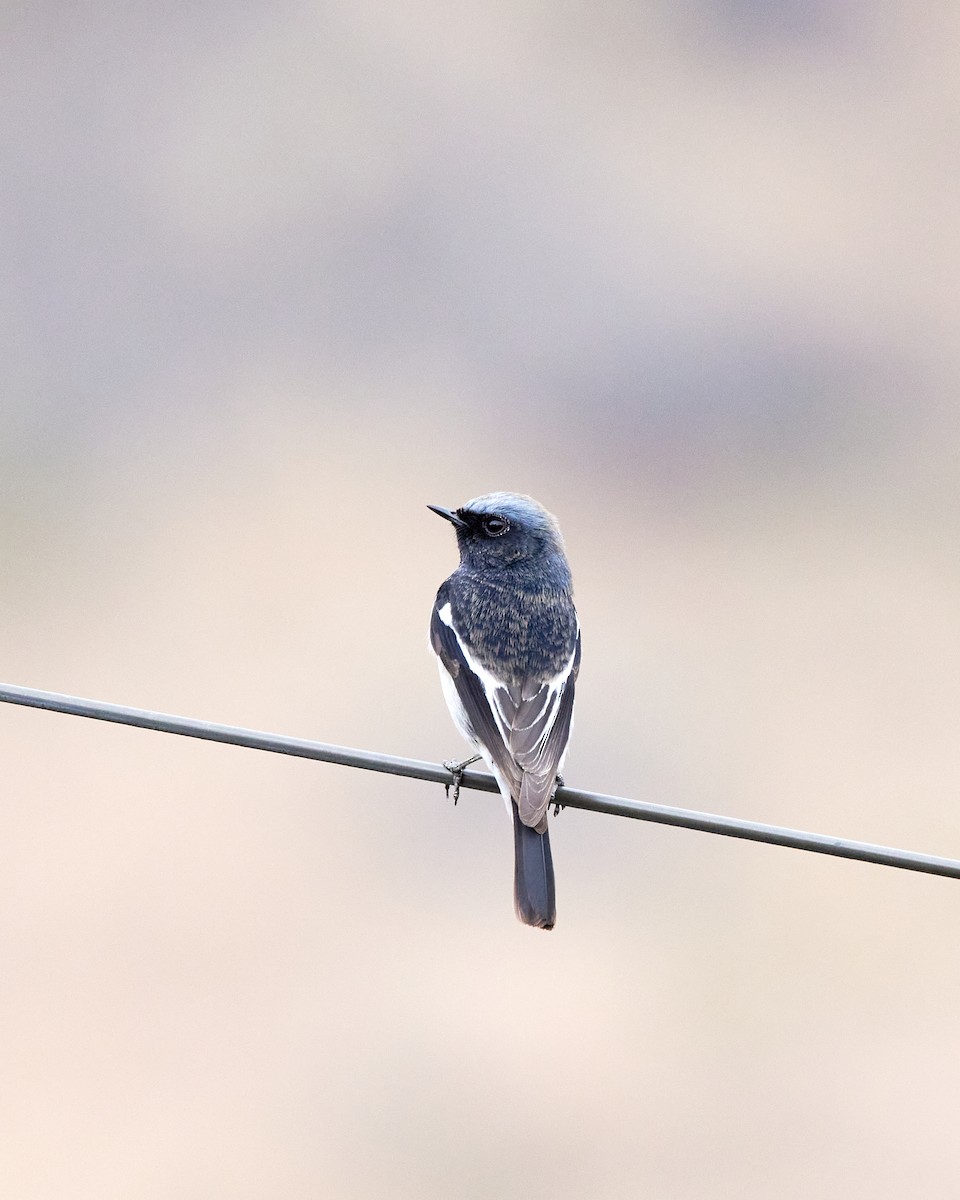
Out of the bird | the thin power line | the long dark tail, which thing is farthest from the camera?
the bird

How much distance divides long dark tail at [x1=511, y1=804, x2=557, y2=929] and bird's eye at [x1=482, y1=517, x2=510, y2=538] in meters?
1.58

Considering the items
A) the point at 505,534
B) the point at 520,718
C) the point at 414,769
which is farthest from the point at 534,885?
the point at 505,534

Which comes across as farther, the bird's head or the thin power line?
the bird's head

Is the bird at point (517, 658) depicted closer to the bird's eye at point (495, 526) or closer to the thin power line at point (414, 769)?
the bird's eye at point (495, 526)

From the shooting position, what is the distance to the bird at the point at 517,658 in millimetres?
4727

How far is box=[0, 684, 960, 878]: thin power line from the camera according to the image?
10.2 feet

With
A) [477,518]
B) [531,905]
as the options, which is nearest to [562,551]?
[477,518]

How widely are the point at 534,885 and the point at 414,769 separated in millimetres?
1327

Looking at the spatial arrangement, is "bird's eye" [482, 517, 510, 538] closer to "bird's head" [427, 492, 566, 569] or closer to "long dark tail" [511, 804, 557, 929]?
"bird's head" [427, 492, 566, 569]

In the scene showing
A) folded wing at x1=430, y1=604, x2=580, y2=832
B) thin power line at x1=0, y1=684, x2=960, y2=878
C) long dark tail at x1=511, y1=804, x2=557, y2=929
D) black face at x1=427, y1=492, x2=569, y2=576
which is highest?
black face at x1=427, y1=492, x2=569, y2=576

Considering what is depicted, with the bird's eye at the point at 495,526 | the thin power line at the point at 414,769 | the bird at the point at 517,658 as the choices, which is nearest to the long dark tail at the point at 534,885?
the bird at the point at 517,658

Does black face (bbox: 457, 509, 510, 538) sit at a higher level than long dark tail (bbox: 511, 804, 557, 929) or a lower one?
higher

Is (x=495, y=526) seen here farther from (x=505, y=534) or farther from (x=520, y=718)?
(x=520, y=718)

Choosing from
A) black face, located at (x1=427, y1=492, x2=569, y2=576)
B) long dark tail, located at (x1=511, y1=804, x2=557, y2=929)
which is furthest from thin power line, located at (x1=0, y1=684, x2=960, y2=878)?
black face, located at (x1=427, y1=492, x2=569, y2=576)
